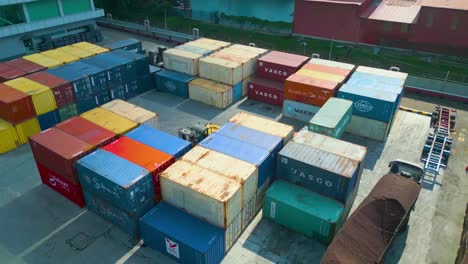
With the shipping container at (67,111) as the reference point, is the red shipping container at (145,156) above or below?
above

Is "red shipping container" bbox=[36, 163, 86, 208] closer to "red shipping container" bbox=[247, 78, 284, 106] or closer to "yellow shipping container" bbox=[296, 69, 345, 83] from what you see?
"red shipping container" bbox=[247, 78, 284, 106]

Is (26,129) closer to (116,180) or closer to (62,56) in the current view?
(62,56)

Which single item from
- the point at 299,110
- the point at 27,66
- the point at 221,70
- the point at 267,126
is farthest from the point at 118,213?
the point at 27,66

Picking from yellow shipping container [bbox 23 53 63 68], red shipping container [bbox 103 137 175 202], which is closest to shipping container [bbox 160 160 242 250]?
red shipping container [bbox 103 137 175 202]

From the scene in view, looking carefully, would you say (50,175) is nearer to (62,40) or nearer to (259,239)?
(259,239)

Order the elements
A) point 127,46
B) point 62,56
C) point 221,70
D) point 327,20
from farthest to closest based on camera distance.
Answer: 1. point 327,20
2. point 127,46
3. point 62,56
4. point 221,70

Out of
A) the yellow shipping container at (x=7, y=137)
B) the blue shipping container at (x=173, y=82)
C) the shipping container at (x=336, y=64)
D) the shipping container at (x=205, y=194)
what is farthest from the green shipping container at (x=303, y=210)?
the yellow shipping container at (x=7, y=137)

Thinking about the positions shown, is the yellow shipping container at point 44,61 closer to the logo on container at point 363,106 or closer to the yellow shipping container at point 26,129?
the yellow shipping container at point 26,129
